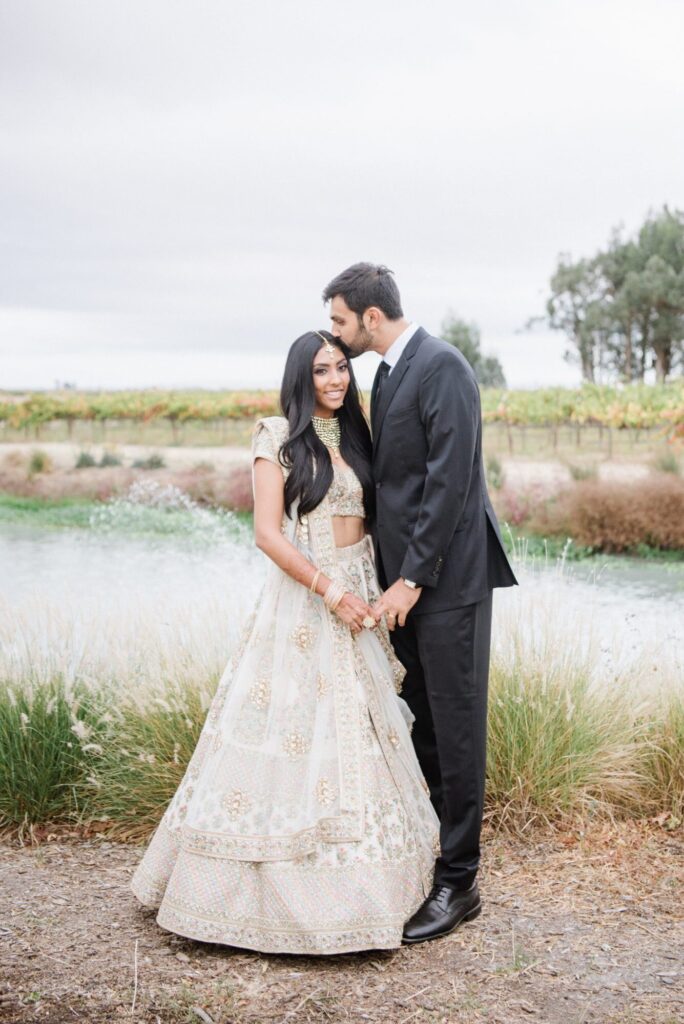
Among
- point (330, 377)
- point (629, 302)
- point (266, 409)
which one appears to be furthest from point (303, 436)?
point (629, 302)

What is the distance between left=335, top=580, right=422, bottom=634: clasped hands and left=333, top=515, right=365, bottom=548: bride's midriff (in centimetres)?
24

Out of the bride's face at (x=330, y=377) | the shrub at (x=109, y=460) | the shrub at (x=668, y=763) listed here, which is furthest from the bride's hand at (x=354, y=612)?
the shrub at (x=109, y=460)

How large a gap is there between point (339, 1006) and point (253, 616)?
1.19 m

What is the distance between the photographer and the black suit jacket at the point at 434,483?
10.5 ft

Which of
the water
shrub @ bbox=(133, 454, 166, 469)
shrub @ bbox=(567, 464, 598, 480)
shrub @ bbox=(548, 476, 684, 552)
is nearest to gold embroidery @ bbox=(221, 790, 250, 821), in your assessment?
the water


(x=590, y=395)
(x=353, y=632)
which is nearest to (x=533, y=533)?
(x=590, y=395)

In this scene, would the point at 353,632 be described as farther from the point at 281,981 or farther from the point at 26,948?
the point at 26,948

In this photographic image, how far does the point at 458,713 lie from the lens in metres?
3.39

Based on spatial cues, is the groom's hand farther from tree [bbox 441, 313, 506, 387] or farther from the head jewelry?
tree [bbox 441, 313, 506, 387]

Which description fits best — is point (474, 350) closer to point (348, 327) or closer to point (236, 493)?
point (236, 493)

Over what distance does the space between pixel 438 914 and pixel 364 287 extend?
6.68 ft

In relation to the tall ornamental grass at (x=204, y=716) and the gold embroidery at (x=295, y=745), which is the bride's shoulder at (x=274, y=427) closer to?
the gold embroidery at (x=295, y=745)

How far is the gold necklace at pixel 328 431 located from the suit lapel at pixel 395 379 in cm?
14

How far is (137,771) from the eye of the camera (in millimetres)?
4684
